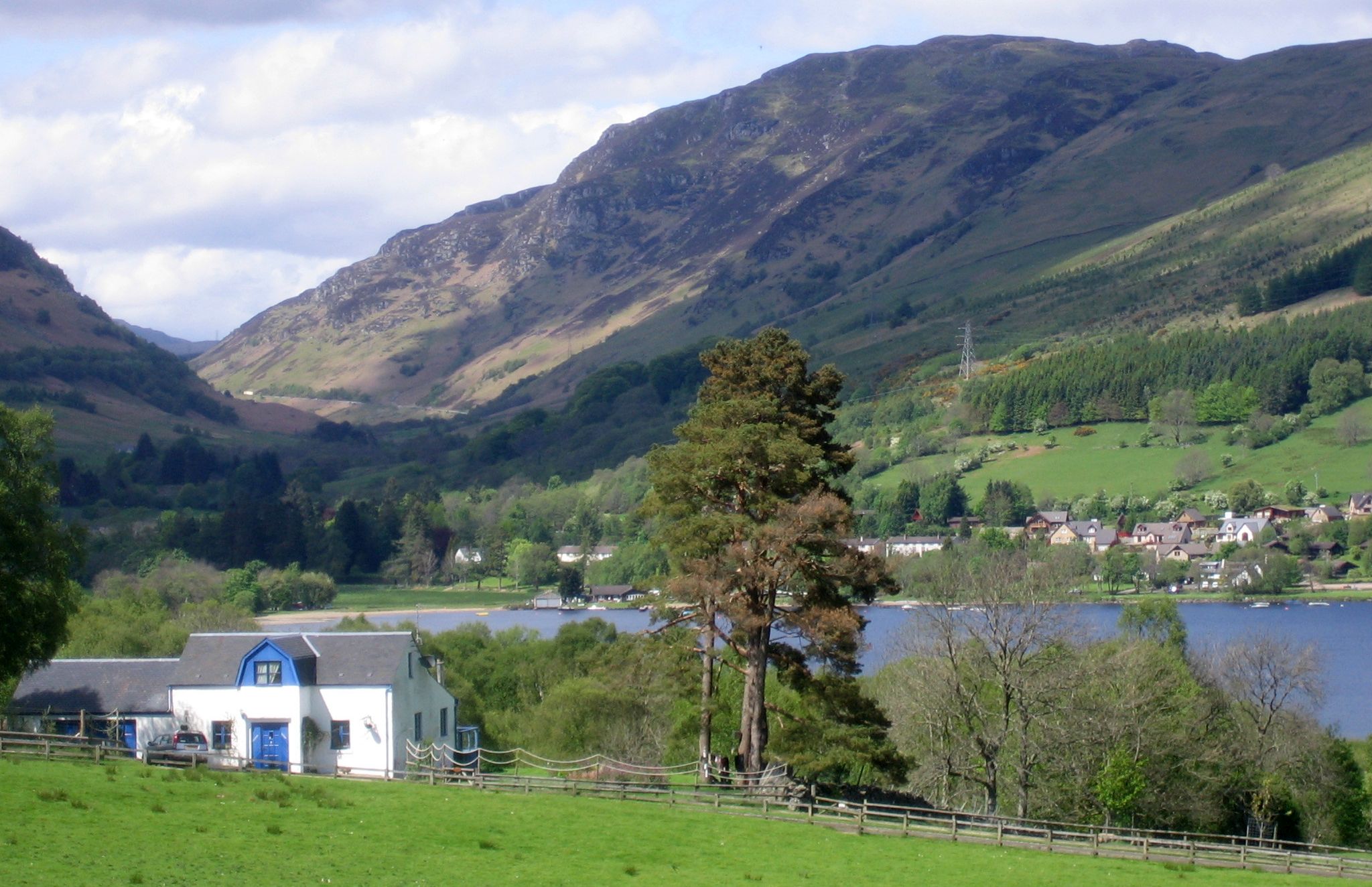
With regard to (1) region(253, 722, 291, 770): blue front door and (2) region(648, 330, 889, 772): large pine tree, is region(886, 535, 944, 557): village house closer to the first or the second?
(1) region(253, 722, 291, 770): blue front door

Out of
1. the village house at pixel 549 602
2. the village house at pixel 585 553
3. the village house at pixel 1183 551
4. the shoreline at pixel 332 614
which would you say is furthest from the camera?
the village house at pixel 585 553

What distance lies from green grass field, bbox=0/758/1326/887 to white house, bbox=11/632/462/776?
809 cm

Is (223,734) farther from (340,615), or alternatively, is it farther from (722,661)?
(340,615)

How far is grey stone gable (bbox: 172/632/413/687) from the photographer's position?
41.9 m

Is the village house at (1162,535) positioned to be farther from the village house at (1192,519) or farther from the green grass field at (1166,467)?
the green grass field at (1166,467)

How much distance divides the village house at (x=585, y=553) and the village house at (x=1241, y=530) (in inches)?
2791

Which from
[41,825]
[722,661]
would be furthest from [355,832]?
[722,661]

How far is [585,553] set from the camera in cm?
19162

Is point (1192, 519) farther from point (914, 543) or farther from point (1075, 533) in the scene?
point (914, 543)

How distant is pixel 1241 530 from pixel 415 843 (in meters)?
151

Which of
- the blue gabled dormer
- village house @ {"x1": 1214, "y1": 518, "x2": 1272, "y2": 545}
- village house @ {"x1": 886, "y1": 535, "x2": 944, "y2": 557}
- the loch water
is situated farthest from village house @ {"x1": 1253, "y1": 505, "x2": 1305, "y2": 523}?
the blue gabled dormer

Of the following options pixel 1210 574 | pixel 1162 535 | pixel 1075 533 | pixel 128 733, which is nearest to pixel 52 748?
pixel 128 733

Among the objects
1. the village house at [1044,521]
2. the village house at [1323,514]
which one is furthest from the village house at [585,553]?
the village house at [1323,514]

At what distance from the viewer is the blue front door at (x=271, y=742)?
41250mm
